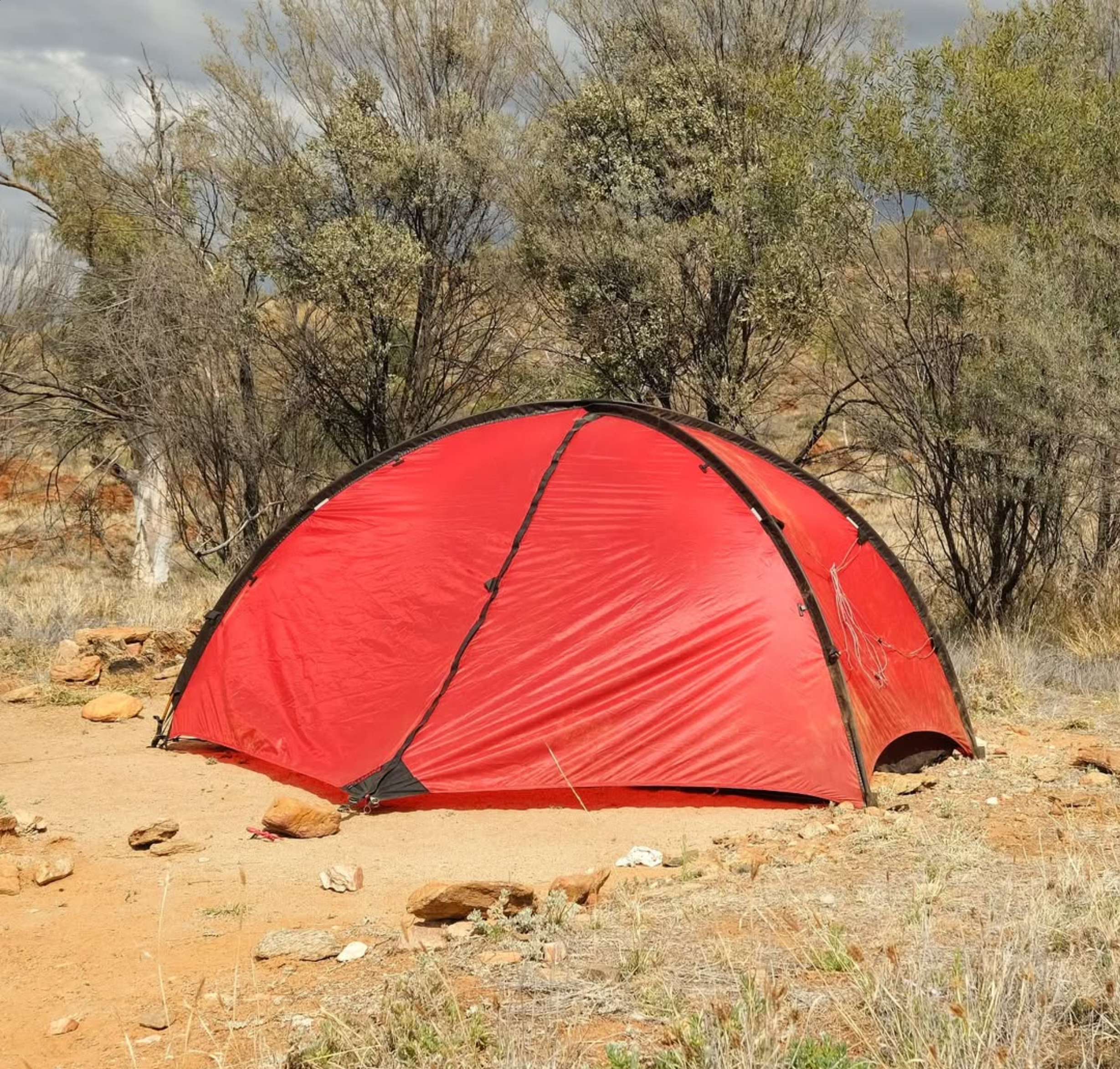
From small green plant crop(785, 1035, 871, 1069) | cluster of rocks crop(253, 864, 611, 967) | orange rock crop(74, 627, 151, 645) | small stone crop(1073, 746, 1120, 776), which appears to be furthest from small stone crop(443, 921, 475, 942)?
orange rock crop(74, 627, 151, 645)

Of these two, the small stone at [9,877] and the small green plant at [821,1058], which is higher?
the small green plant at [821,1058]

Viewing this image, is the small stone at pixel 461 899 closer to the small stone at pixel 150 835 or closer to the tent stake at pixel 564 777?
the tent stake at pixel 564 777

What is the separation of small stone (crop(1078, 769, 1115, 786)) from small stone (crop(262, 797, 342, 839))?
3.52 m

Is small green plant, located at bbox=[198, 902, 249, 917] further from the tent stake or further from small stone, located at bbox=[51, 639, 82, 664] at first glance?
small stone, located at bbox=[51, 639, 82, 664]

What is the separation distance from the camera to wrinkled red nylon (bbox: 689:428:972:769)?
19.7 ft

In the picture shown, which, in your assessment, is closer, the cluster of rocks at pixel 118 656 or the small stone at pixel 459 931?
the small stone at pixel 459 931

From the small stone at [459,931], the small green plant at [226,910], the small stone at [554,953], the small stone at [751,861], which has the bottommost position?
the small green plant at [226,910]

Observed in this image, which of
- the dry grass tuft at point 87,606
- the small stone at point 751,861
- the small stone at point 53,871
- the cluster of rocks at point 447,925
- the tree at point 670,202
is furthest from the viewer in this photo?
the tree at point 670,202

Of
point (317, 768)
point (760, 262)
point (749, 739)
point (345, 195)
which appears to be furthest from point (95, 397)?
point (749, 739)

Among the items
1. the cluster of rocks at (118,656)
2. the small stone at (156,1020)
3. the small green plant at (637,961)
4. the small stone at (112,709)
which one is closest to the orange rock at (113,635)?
the cluster of rocks at (118,656)

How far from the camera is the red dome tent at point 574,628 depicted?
18.6ft

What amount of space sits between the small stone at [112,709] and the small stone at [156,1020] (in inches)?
186

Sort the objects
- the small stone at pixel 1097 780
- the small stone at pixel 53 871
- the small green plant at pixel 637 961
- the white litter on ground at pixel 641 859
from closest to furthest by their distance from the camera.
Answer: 1. the small green plant at pixel 637 961
2. the small stone at pixel 53 871
3. the white litter on ground at pixel 641 859
4. the small stone at pixel 1097 780

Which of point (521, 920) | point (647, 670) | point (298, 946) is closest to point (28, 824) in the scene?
point (298, 946)
